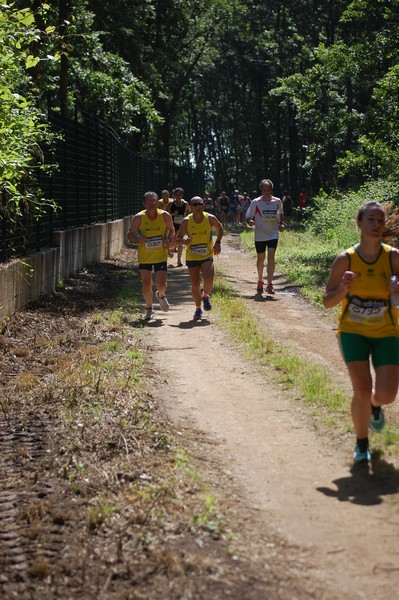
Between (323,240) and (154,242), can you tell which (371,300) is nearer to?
(154,242)

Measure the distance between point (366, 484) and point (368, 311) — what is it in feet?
3.85

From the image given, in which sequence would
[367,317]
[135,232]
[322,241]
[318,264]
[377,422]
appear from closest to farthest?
1. [367,317]
2. [377,422]
3. [135,232]
4. [318,264]
5. [322,241]

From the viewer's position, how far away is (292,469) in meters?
6.71

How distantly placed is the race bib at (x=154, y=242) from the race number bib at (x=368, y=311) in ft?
25.7

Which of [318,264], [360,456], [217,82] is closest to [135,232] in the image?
[360,456]

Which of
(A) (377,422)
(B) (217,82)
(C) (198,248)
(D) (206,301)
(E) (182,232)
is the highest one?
(B) (217,82)

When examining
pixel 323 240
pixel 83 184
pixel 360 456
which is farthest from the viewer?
pixel 323 240

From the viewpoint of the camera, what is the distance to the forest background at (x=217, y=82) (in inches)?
511

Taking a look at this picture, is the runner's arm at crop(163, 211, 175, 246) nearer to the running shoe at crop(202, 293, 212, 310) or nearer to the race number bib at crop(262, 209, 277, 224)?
the running shoe at crop(202, 293, 212, 310)

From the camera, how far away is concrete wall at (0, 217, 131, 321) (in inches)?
496

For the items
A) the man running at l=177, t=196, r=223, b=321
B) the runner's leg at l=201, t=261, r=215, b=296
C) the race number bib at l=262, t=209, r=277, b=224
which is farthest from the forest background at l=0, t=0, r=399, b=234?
the race number bib at l=262, t=209, r=277, b=224

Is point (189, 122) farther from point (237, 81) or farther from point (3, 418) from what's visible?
point (3, 418)


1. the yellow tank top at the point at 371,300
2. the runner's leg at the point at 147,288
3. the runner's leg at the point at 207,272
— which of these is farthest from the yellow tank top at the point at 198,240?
the yellow tank top at the point at 371,300

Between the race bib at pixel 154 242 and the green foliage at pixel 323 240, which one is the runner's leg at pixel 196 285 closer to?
the race bib at pixel 154 242
